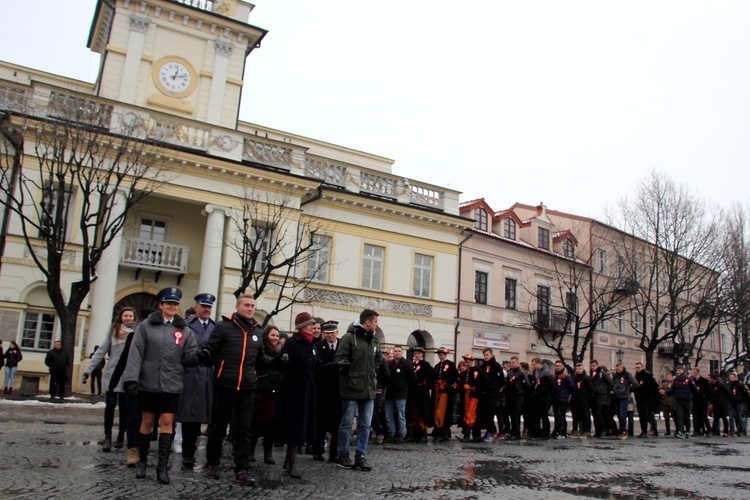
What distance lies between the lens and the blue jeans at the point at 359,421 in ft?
29.2

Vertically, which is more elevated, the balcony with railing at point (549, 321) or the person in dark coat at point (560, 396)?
the balcony with railing at point (549, 321)

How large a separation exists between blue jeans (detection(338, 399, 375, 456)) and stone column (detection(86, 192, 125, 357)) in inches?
638

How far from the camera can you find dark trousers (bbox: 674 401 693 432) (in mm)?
19219

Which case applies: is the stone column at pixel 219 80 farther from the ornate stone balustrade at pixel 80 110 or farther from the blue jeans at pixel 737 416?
the blue jeans at pixel 737 416

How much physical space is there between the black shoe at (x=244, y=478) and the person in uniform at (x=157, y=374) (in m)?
0.79

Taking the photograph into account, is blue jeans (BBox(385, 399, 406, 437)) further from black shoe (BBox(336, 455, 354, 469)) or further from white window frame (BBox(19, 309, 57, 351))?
white window frame (BBox(19, 309, 57, 351))

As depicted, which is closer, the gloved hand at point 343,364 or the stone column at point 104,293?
the gloved hand at point 343,364

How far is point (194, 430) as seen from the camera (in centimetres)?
808

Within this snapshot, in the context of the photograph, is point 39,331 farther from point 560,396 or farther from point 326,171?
point 560,396

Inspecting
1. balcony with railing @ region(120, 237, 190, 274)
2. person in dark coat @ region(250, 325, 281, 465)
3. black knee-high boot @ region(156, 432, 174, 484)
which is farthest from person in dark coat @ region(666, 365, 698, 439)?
balcony with railing @ region(120, 237, 190, 274)

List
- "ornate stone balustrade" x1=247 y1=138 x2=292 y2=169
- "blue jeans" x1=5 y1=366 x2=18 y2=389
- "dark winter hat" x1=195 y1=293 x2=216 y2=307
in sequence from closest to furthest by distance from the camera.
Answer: "dark winter hat" x1=195 y1=293 x2=216 y2=307, "blue jeans" x1=5 y1=366 x2=18 y2=389, "ornate stone balustrade" x1=247 y1=138 x2=292 y2=169

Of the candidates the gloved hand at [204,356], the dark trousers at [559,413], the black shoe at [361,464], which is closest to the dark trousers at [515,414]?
the dark trousers at [559,413]

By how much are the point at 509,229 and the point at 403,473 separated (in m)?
31.1

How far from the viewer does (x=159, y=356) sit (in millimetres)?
7223
